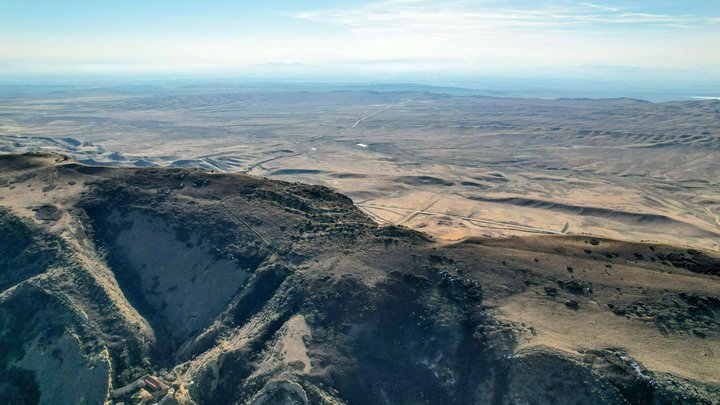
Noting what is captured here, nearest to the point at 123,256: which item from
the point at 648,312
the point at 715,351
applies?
the point at 648,312

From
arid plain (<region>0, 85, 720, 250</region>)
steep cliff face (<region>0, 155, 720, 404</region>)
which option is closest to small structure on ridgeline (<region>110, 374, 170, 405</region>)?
steep cliff face (<region>0, 155, 720, 404</region>)

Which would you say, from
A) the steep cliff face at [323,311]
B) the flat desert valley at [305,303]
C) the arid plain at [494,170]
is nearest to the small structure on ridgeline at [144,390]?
the flat desert valley at [305,303]

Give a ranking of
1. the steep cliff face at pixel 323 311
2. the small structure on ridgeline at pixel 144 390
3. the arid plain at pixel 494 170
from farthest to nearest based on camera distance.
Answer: the arid plain at pixel 494 170, the small structure on ridgeline at pixel 144 390, the steep cliff face at pixel 323 311

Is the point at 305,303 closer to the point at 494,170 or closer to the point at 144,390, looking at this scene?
the point at 144,390

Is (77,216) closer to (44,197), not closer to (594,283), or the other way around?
(44,197)

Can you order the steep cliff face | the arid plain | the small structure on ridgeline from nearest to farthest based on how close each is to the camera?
the steep cliff face < the small structure on ridgeline < the arid plain

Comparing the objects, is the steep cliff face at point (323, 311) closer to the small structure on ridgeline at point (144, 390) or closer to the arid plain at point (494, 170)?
the small structure on ridgeline at point (144, 390)

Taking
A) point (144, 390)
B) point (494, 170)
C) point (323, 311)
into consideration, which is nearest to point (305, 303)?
point (323, 311)

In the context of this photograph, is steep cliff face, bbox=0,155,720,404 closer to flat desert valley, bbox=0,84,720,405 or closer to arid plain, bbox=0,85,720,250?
flat desert valley, bbox=0,84,720,405
